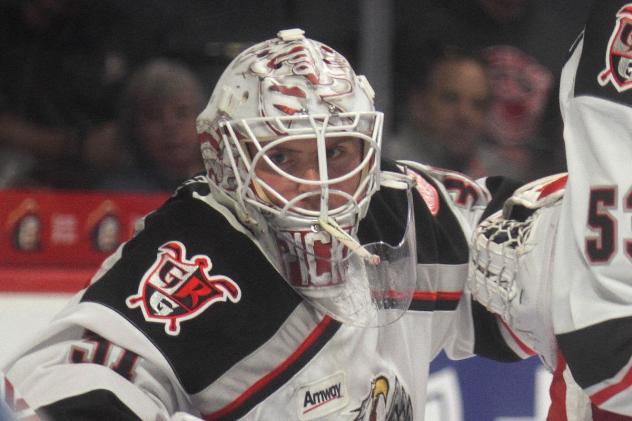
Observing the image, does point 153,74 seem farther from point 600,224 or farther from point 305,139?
point 600,224

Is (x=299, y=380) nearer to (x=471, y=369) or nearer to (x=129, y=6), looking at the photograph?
(x=471, y=369)

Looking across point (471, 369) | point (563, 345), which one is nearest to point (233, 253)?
point (563, 345)

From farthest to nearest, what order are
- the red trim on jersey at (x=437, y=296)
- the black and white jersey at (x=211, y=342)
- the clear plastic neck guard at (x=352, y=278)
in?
the red trim on jersey at (x=437, y=296) < the clear plastic neck guard at (x=352, y=278) < the black and white jersey at (x=211, y=342)

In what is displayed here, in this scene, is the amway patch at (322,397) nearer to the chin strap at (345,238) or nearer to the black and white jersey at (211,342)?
the black and white jersey at (211,342)

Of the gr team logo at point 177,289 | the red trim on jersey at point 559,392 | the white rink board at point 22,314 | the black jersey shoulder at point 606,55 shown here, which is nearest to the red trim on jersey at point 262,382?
the gr team logo at point 177,289

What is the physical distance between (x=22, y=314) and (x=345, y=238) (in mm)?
1039

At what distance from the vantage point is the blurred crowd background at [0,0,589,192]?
9.91ft

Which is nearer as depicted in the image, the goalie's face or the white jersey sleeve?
the white jersey sleeve

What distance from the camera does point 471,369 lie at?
9.70ft

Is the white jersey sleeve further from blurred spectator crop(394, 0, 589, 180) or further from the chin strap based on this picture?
blurred spectator crop(394, 0, 589, 180)

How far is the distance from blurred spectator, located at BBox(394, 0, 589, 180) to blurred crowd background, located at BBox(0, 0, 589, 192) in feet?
0.05

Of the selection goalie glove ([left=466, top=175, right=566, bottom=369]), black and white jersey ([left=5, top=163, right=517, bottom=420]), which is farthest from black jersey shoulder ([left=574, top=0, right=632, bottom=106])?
black and white jersey ([left=5, top=163, right=517, bottom=420])

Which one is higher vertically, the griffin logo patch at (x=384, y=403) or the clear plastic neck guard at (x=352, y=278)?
the clear plastic neck guard at (x=352, y=278)

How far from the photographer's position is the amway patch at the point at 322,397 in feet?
6.72
